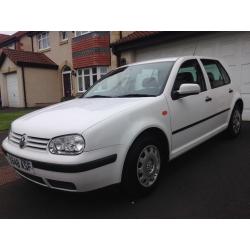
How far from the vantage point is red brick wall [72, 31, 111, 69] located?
14.8 meters

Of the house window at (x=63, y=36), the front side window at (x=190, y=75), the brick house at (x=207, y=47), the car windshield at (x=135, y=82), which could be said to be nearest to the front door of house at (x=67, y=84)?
the house window at (x=63, y=36)

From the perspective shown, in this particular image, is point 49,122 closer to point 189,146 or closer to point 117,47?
point 189,146

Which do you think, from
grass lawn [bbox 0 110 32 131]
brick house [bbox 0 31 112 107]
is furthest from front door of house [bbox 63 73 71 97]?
grass lawn [bbox 0 110 32 131]

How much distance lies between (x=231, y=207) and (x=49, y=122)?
2121 mm

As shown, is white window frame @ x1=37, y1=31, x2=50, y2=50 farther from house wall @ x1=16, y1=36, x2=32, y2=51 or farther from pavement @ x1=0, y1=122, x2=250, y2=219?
pavement @ x1=0, y1=122, x2=250, y2=219

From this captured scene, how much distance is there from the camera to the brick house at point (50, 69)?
52.5ft

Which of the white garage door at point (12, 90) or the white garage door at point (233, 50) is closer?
the white garage door at point (233, 50)

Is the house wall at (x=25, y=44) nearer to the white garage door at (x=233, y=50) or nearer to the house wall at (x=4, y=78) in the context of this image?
the house wall at (x=4, y=78)

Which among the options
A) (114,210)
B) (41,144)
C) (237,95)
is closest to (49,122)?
(41,144)

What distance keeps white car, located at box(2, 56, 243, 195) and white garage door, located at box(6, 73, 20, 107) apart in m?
15.7

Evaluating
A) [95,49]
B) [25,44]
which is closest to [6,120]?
[95,49]

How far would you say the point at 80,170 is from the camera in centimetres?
243

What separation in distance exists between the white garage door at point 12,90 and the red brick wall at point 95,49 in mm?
5617

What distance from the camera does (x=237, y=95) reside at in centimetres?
528
